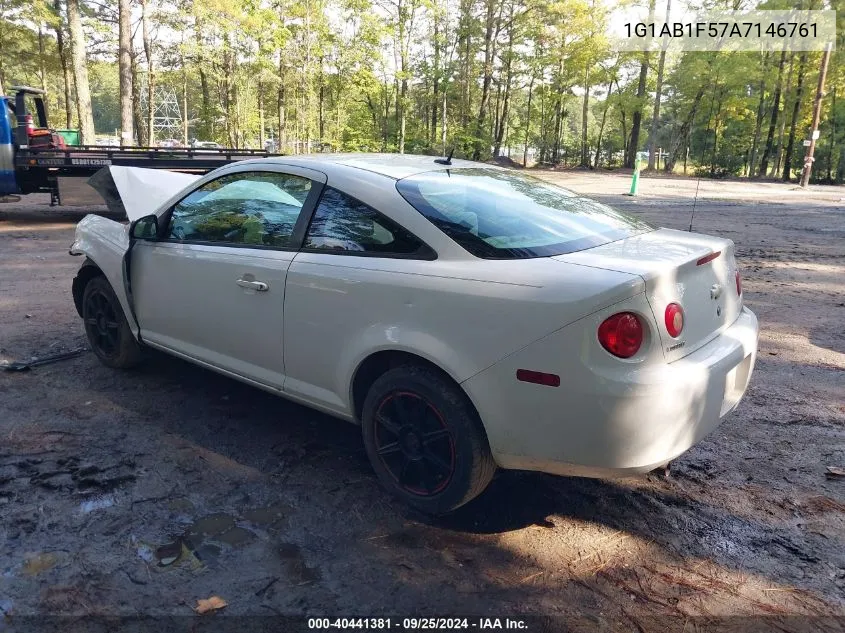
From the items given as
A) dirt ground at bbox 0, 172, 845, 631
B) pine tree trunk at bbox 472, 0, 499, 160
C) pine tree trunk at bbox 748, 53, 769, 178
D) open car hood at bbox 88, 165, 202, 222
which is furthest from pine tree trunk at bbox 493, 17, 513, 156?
dirt ground at bbox 0, 172, 845, 631

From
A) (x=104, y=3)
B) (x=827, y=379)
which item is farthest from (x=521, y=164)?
(x=827, y=379)

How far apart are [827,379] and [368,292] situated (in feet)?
12.1

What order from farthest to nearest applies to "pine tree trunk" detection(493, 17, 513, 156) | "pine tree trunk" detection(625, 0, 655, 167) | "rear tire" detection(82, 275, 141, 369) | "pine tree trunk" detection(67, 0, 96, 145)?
"pine tree trunk" detection(493, 17, 513, 156), "pine tree trunk" detection(625, 0, 655, 167), "pine tree trunk" detection(67, 0, 96, 145), "rear tire" detection(82, 275, 141, 369)

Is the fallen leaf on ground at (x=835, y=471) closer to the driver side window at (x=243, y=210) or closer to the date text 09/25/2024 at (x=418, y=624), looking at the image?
the date text 09/25/2024 at (x=418, y=624)

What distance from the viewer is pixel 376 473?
3.09 meters

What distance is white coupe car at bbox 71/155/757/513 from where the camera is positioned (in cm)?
237

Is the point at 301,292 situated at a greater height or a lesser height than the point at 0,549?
greater

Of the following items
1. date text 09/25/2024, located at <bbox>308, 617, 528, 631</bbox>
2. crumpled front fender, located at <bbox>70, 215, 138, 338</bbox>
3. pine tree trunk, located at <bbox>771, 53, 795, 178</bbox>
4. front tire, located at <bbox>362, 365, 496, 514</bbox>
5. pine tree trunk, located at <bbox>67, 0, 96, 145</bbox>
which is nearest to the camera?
date text 09/25/2024, located at <bbox>308, 617, 528, 631</bbox>

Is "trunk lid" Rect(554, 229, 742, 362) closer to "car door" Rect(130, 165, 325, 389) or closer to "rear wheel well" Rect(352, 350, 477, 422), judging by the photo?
"rear wheel well" Rect(352, 350, 477, 422)

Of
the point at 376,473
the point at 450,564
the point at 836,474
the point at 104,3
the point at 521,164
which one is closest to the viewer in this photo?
the point at 450,564

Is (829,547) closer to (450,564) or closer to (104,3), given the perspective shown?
(450,564)

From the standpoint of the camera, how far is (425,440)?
280 centimetres

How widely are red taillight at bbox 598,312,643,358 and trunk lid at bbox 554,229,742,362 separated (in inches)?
4.2

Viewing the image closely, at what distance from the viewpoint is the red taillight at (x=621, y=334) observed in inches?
91.7
